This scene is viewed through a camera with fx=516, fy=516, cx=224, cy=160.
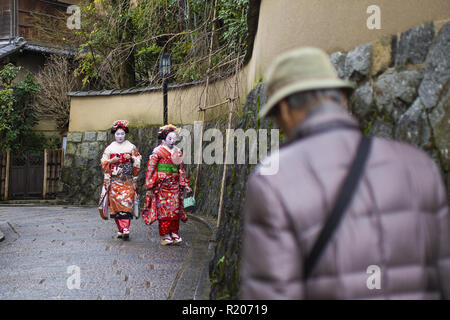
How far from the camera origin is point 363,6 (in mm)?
3934

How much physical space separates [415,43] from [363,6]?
88 centimetres

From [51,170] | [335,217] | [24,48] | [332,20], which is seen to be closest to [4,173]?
[51,170]

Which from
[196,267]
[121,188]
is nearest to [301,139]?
[196,267]

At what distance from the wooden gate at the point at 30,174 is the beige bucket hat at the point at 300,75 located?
62.0ft

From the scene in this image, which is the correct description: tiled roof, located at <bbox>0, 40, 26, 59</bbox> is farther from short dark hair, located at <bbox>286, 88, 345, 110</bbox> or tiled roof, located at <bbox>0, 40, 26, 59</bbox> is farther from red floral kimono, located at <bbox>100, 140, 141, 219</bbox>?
short dark hair, located at <bbox>286, 88, 345, 110</bbox>

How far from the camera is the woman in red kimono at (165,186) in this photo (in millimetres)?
8148

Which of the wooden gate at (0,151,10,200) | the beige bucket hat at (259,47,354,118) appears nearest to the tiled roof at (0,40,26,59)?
the wooden gate at (0,151,10,200)

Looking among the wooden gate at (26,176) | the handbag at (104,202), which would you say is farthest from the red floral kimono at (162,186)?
the wooden gate at (26,176)

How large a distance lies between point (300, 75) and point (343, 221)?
1.84 feet

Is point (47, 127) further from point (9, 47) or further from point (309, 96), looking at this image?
point (309, 96)

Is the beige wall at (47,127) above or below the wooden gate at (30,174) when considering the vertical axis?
above

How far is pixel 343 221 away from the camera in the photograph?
166 cm

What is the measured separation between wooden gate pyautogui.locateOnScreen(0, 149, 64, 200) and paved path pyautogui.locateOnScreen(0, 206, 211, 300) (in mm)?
9478

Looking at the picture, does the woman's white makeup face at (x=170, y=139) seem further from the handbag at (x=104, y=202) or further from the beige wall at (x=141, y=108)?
the beige wall at (x=141, y=108)
